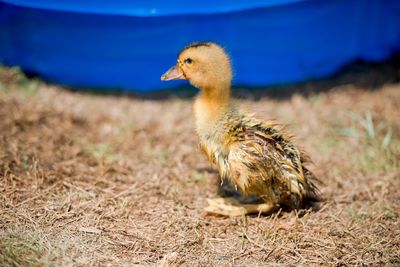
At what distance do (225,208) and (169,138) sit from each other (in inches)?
44.3

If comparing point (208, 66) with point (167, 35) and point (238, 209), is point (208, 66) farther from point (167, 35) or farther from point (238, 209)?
point (167, 35)

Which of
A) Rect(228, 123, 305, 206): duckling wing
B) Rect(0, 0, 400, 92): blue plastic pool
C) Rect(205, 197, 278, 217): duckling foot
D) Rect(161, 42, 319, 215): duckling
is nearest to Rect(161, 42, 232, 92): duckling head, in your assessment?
Rect(161, 42, 319, 215): duckling

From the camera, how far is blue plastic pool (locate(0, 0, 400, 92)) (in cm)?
441

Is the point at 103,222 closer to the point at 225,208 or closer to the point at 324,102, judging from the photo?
the point at 225,208

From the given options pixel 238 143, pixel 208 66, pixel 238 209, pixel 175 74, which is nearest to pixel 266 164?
pixel 238 143

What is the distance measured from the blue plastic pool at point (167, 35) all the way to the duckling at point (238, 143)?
5.16 ft

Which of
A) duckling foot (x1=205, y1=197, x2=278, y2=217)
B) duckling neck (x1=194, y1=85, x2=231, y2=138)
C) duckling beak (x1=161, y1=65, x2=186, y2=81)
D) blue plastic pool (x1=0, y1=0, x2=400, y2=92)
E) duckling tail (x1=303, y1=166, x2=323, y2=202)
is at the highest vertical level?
blue plastic pool (x1=0, y1=0, x2=400, y2=92)

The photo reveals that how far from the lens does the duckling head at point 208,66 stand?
9.43ft

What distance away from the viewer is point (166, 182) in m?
3.35

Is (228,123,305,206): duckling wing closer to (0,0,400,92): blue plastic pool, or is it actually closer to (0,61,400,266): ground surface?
(0,61,400,266): ground surface

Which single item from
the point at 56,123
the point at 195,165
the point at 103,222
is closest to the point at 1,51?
the point at 56,123

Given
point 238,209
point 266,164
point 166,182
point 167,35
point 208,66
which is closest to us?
point 266,164

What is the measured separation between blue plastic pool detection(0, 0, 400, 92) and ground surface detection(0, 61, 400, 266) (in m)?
0.22

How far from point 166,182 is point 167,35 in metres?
1.71
